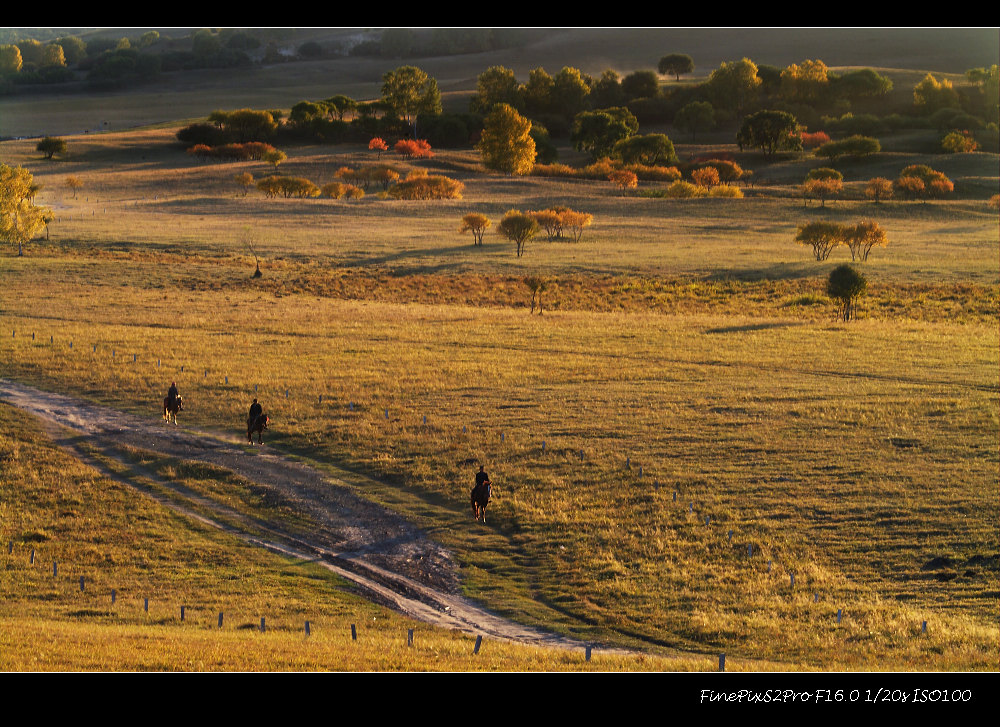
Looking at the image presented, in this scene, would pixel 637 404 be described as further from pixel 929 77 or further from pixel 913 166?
pixel 929 77

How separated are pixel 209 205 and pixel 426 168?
130 feet

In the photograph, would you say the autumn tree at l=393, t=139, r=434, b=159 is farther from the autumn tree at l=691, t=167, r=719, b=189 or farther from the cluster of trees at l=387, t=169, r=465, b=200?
the autumn tree at l=691, t=167, r=719, b=189

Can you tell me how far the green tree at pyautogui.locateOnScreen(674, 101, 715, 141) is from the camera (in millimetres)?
183125

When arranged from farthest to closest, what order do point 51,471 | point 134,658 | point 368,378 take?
point 368,378 < point 51,471 < point 134,658

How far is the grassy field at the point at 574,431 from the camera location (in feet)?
72.6

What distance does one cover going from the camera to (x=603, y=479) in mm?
31141

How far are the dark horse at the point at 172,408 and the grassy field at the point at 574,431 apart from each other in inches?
27.1

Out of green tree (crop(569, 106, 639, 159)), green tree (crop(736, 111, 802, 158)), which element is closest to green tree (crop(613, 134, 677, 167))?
green tree (crop(569, 106, 639, 159))

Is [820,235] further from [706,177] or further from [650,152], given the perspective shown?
[650,152]

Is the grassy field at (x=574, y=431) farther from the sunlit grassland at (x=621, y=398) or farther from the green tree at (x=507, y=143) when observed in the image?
the green tree at (x=507, y=143)

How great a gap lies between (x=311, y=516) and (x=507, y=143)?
391 feet

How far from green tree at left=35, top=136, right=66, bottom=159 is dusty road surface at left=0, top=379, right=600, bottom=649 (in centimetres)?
12059

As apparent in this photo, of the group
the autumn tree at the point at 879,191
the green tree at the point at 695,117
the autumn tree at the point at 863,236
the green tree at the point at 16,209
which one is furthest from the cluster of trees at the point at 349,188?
the green tree at the point at 695,117

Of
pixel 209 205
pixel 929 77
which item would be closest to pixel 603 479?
pixel 209 205
